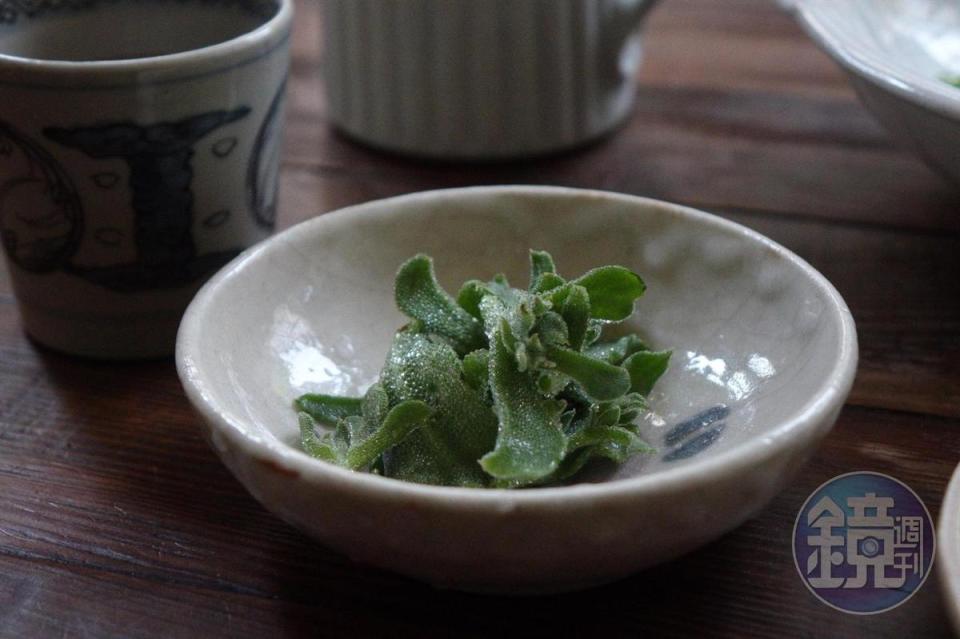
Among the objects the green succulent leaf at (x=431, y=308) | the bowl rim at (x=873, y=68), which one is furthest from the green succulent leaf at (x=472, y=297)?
the bowl rim at (x=873, y=68)

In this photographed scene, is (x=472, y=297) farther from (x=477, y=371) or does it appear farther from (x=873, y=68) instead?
(x=873, y=68)

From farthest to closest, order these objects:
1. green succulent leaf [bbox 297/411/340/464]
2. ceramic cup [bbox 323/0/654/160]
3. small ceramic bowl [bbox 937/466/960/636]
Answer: ceramic cup [bbox 323/0/654/160] → green succulent leaf [bbox 297/411/340/464] → small ceramic bowl [bbox 937/466/960/636]

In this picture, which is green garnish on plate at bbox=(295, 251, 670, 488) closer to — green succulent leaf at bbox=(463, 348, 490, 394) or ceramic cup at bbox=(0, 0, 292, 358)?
green succulent leaf at bbox=(463, 348, 490, 394)

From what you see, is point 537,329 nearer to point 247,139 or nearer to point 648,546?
point 648,546

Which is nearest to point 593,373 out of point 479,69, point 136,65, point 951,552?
point 951,552

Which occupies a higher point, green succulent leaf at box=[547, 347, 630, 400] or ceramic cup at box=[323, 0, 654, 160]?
green succulent leaf at box=[547, 347, 630, 400]

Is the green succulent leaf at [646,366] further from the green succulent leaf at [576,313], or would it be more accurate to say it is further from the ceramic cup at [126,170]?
the ceramic cup at [126,170]

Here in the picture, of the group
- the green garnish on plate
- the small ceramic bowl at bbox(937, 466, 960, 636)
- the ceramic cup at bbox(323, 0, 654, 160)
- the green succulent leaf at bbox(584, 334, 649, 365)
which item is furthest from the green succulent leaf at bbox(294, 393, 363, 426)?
the ceramic cup at bbox(323, 0, 654, 160)
